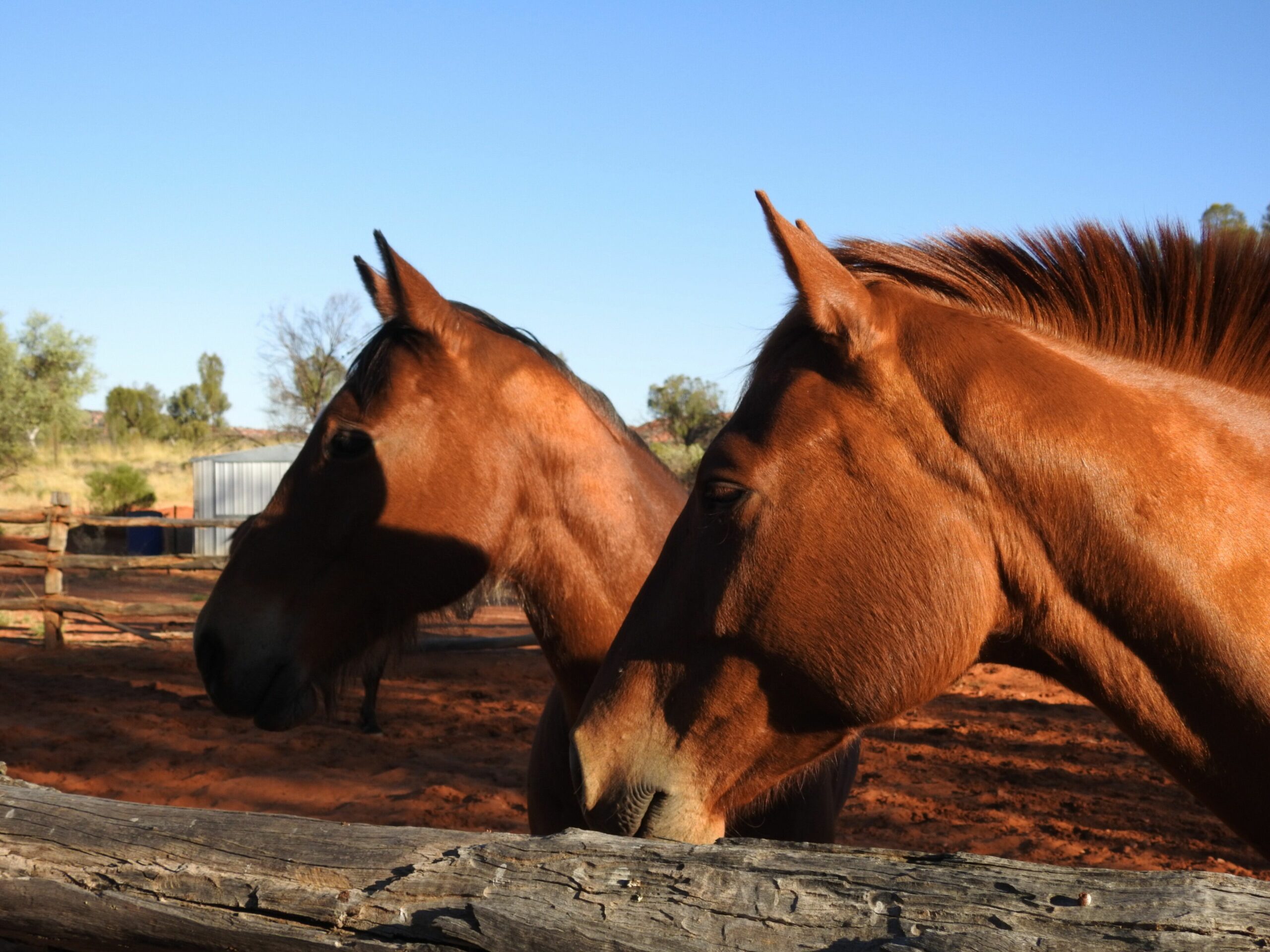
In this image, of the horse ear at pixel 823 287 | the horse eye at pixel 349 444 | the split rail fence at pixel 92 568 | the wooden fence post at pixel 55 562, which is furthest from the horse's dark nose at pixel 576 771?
the wooden fence post at pixel 55 562

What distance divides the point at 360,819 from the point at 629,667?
494 cm

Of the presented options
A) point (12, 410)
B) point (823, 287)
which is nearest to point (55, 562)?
point (823, 287)

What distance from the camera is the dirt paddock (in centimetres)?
628

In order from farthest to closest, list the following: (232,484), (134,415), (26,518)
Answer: (134,415), (232,484), (26,518)

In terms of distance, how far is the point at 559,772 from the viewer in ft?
9.83

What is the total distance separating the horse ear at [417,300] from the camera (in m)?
2.98

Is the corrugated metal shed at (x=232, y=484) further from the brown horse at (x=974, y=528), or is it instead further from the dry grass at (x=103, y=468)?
the brown horse at (x=974, y=528)

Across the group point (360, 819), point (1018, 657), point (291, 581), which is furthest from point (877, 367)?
point (360, 819)

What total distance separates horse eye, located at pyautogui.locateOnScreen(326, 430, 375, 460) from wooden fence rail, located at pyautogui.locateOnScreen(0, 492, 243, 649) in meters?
9.99

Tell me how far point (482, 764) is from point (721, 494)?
263 inches

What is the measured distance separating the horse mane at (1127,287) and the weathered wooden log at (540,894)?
105 centimetres

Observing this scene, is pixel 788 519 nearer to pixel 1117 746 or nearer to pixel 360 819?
pixel 360 819

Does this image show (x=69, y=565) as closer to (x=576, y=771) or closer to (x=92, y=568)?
(x=92, y=568)

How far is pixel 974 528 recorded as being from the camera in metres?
1.78
